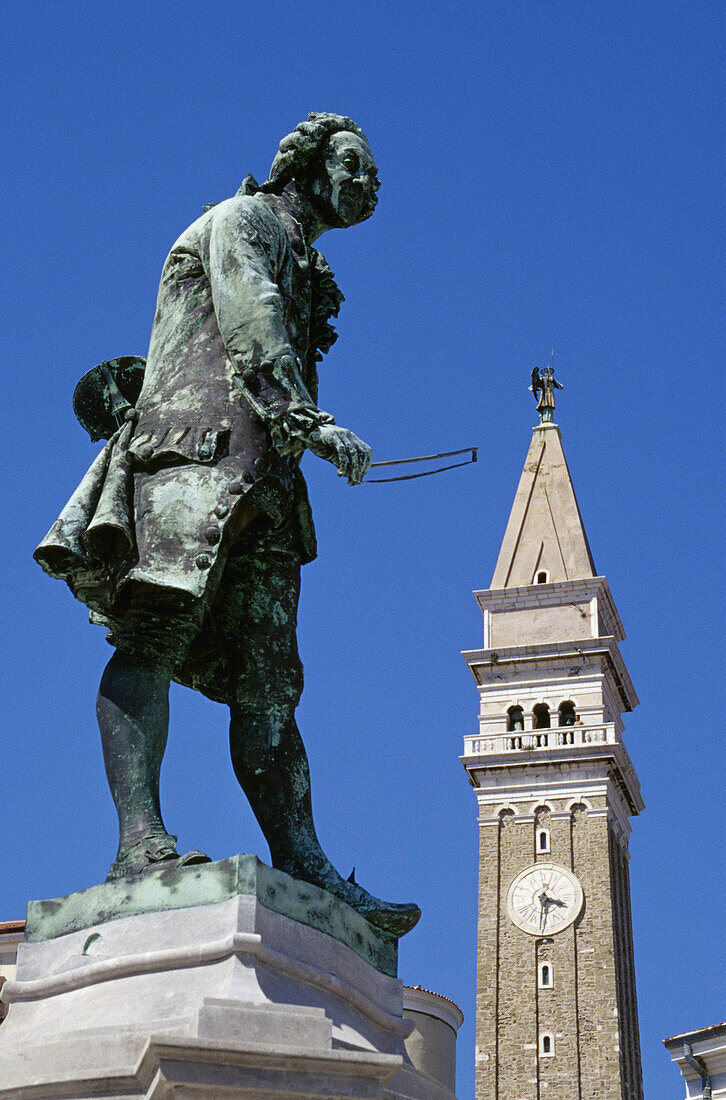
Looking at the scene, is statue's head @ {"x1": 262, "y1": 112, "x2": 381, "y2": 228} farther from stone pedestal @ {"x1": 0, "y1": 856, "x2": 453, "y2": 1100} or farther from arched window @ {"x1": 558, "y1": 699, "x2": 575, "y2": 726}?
arched window @ {"x1": 558, "y1": 699, "x2": 575, "y2": 726}

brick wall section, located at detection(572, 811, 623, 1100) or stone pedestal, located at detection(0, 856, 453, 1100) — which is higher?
brick wall section, located at detection(572, 811, 623, 1100)

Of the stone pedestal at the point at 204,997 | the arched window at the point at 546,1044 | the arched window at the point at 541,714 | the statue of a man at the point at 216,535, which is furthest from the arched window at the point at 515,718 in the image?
the stone pedestal at the point at 204,997

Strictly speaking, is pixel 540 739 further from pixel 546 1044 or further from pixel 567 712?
pixel 546 1044

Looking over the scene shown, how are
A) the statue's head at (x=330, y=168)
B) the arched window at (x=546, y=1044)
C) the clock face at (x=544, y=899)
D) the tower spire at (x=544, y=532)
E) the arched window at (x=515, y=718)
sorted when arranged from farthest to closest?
the tower spire at (x=544, y=532)
the arched window at (x=515, y=718)
the clock face at (x=544, y=899)
the arched window at (x=546, y=1044)
the statue's head at (x=330, y=168)

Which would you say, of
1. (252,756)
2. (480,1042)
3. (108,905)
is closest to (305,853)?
(252,756)

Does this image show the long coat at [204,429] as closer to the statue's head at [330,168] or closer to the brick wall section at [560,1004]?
the statue's head at [330,168]

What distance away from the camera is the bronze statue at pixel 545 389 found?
168 ft

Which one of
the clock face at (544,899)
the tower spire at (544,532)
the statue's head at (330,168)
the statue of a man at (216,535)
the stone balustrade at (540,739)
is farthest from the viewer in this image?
the tower spire at (544,532)

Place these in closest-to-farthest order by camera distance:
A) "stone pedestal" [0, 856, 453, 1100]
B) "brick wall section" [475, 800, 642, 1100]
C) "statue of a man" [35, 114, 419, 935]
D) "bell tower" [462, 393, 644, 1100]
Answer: "stone pedestal" [0, 856, 453, 1100] → "statue of a man" [35, 114, 419, 935] → "brick wall section" [475, 800, 642, 1100] → "bell tower" [462, 393, 644, 1100]

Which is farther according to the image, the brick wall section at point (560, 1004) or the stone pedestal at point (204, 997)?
the brick wall section at point (560, 1004)

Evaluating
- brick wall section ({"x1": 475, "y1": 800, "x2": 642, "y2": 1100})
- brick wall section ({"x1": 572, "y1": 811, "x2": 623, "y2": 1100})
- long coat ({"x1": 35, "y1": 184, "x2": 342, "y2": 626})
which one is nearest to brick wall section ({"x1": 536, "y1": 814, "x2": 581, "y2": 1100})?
brick wall section ({"x1": 475, "y1": 800, "x2": 642, "y2": 1100})

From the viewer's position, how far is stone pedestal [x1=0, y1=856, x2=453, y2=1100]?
2.60 m

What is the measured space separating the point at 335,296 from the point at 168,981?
5.94 ft

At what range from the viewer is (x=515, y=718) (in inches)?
1678
